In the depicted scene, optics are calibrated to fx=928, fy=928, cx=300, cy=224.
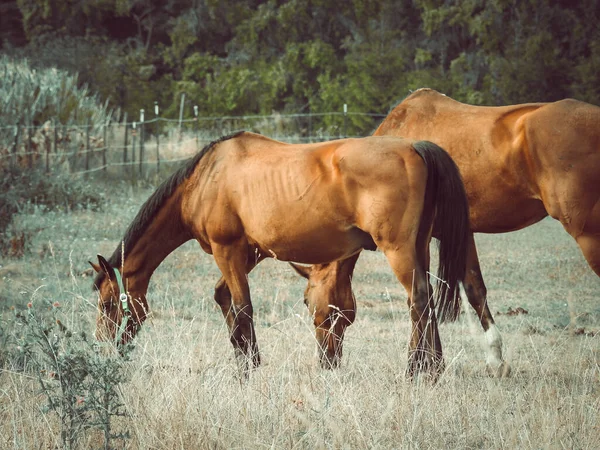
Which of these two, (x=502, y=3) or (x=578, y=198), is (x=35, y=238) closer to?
(x=578, y=198)

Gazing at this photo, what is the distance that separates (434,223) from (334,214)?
645 mm

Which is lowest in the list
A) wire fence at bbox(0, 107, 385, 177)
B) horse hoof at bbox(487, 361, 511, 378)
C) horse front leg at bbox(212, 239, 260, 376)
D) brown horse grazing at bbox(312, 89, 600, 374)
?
wire fence at bbox(0, 107, 385, 177)

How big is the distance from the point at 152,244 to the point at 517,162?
2.59 metres

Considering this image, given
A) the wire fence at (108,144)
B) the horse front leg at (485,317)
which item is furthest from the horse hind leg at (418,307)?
the wire fence at (108,144)

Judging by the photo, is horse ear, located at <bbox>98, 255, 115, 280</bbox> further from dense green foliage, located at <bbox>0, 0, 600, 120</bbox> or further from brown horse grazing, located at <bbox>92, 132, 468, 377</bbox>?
dense green foliage, located at <bbox>0, 0, 600, 120</bbox>

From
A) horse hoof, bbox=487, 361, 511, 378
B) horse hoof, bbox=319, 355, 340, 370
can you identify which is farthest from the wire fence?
horse hoof, bbox=487, 361, 511, 378

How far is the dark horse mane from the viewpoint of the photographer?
618 cm

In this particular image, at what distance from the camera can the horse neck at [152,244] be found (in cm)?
628

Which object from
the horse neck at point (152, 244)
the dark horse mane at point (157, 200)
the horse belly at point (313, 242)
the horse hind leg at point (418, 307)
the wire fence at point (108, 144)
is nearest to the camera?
the horse hind leg at point (418, 307)

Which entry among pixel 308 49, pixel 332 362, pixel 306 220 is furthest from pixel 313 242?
pixel 308 49

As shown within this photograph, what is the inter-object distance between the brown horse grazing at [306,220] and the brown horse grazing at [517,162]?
0.40 meters

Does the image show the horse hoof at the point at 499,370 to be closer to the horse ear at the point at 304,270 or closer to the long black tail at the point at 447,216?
the long black tail at the point at 447,216

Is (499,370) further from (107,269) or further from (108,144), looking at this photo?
(108,144)

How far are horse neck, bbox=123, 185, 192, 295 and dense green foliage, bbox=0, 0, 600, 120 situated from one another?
50.6 feet
